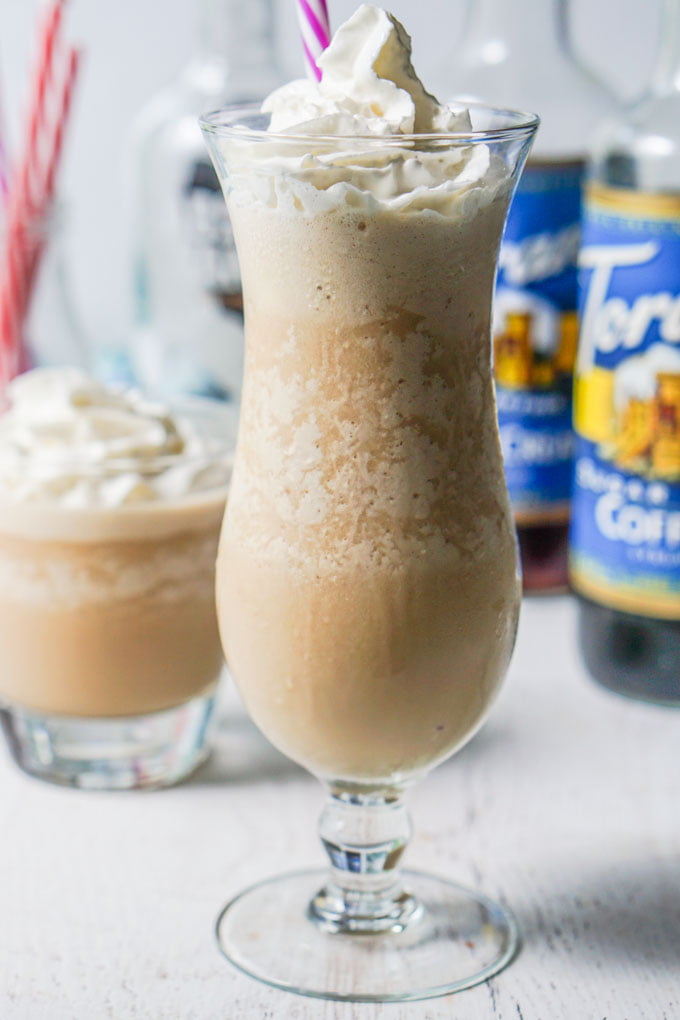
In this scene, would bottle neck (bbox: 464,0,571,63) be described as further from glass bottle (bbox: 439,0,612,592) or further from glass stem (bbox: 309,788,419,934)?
glass stem (bbox: 309,788,419,934)

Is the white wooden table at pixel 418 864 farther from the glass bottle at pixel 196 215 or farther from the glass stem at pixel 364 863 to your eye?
the glass bottle at pixel 196 215

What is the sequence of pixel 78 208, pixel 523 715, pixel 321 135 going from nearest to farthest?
pixel 321 135 → pixel 523 715 → pixel 78 208

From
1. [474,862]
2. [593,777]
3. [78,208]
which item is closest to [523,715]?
[593,777]

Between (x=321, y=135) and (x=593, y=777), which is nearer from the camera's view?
(x=321, y=135)

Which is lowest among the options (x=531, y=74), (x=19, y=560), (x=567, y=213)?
(x=19, y=560)

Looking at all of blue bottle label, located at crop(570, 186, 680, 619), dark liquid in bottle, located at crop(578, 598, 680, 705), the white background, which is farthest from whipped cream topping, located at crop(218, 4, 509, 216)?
the white background

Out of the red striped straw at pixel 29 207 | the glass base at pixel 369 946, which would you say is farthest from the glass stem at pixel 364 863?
the red striped straw at pixel 29 207

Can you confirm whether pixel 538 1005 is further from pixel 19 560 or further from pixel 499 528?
pixel 19 560

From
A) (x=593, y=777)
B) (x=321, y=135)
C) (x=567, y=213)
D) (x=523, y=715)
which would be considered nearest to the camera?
(x=321, y=135)
